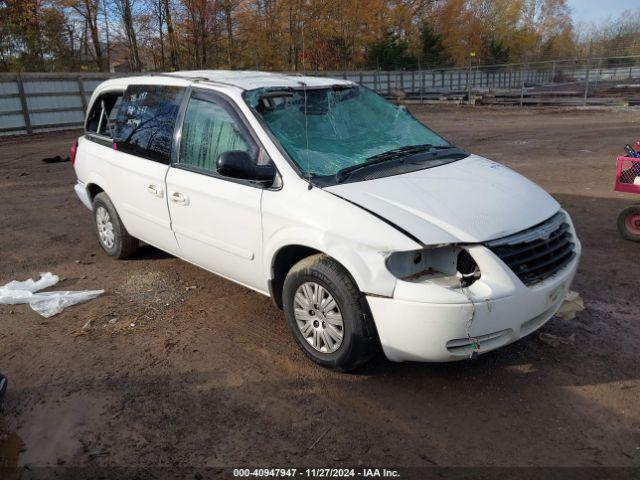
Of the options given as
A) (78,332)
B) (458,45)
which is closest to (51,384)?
(78,332)

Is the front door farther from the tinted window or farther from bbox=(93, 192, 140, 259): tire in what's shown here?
bbox=(93, 192, 140, 259): tire

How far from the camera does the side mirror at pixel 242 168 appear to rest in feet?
11.4

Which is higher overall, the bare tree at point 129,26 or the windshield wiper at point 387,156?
the bare tree at point 129,26

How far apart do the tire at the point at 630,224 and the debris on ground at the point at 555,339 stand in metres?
2.56

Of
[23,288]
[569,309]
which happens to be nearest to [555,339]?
[569,309]

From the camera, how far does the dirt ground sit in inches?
109

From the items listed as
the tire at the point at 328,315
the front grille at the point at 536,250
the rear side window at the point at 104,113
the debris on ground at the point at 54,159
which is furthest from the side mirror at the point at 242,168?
the debris on ground at the point at 54,159

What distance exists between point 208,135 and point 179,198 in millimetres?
562

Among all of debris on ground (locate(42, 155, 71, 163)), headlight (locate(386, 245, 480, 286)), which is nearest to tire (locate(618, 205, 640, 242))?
headlight (locate(386, 245, 480, 286))

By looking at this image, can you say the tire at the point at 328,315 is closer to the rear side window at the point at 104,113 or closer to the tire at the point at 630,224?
the rear side window at the point at 104,113

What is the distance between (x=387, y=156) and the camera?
151 inches

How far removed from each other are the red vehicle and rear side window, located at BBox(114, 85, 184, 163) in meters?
4.72

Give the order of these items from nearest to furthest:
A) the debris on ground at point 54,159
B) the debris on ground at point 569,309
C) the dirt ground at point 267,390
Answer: the dirt ground at point 267,390, the debris on ground at point 569,309, the debris on ground at point 54,159

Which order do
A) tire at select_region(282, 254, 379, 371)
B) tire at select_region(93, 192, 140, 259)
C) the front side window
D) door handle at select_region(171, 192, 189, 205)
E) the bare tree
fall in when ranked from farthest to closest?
the bare tree < tire at select_region(93, 192, 140, 259) < door handle at select_region(171, 192, 189, 205) < the front side window < tire at select_region(282, 254, 379, 371)
